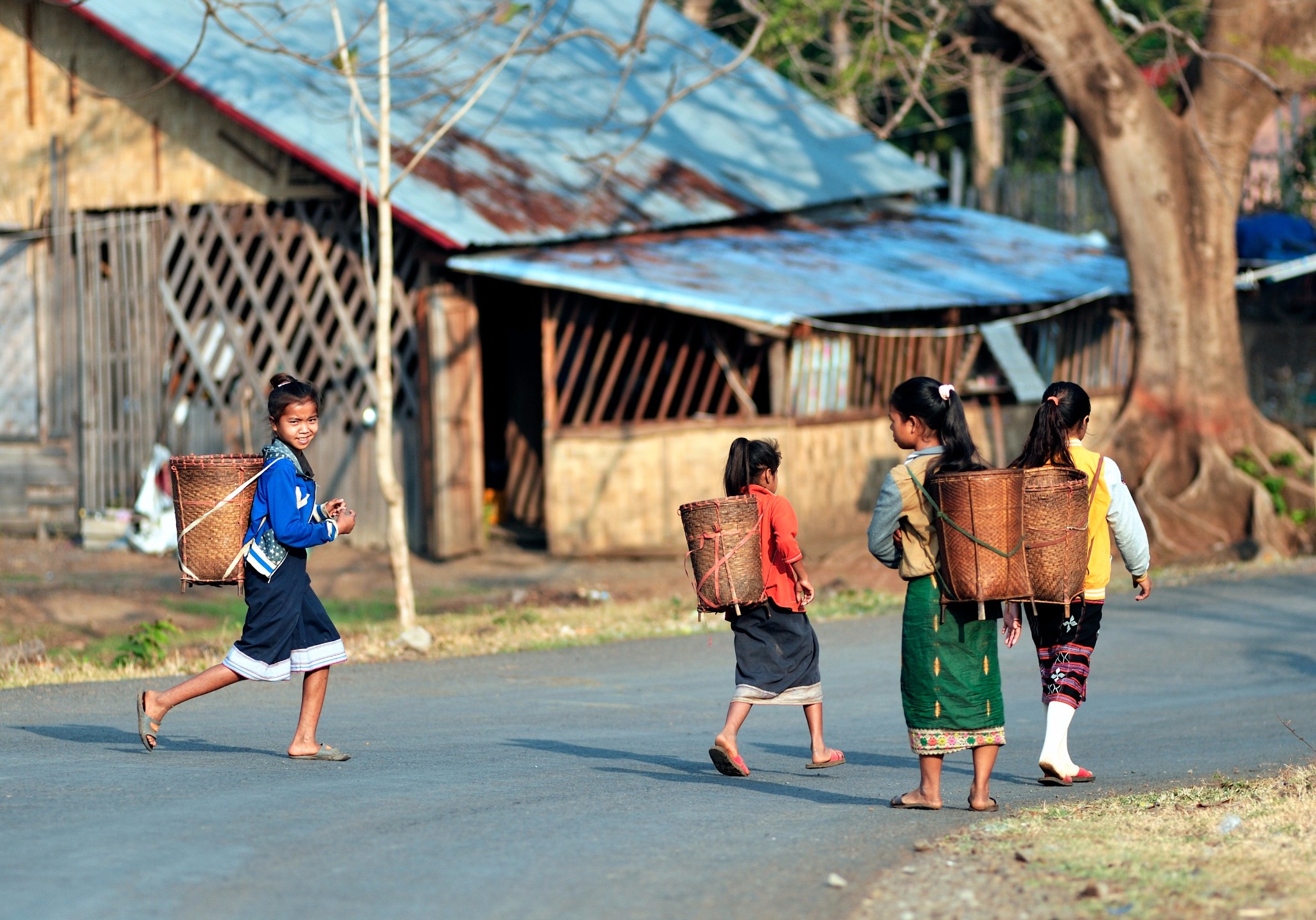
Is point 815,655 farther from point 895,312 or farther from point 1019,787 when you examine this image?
point 895,312

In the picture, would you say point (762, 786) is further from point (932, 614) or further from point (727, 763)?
point (932, 614)

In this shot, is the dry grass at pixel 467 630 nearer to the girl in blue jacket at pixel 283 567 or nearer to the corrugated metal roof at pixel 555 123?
the girl in blue jacket at pixel 283 567

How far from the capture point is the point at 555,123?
60.1ft

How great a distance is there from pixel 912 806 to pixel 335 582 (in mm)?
9546

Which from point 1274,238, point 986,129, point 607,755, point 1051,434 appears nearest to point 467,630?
point 607,755

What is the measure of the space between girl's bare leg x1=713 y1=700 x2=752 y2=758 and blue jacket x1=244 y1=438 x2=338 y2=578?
5.60 feet

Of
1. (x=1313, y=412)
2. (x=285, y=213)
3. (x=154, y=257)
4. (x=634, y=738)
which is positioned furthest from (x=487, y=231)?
(x=1313, y=412)

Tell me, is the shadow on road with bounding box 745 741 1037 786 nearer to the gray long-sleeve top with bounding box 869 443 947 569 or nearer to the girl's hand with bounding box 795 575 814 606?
the girl's hand with bounding box 795 575 814 606

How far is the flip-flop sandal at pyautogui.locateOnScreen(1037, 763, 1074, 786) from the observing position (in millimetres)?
6270

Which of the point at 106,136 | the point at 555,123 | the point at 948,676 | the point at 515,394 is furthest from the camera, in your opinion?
the point at 515,394

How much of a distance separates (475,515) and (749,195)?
6311mm

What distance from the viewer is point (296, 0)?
18141 mm

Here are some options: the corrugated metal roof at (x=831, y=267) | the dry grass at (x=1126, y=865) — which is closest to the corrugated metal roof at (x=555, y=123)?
the corrugated metal roof at (x=831, y=267)

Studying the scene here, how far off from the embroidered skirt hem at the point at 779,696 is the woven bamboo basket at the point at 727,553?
38 cm
